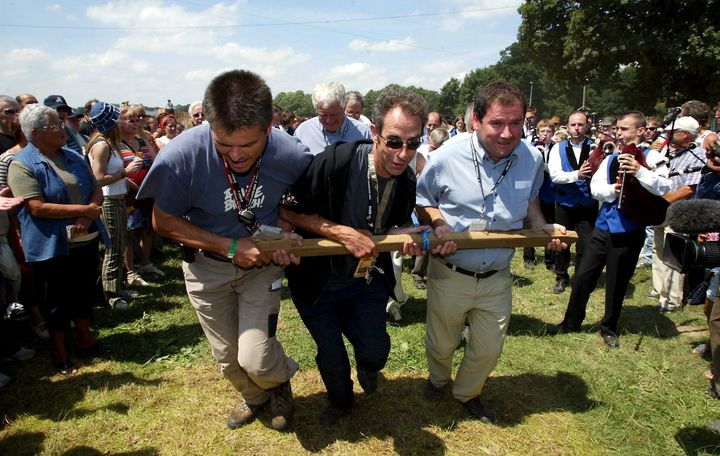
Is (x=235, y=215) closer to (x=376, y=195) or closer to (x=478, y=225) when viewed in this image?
(x=376, y=195)

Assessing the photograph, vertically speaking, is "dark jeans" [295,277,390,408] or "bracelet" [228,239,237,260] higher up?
"bracelet" [228,239,237,260]

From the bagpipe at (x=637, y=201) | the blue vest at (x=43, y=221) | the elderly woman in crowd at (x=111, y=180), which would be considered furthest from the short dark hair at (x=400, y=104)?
the elderly woman in crowd at (x=111, y=180)

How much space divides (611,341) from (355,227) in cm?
354

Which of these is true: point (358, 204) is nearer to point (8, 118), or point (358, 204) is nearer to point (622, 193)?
point (622, 193)

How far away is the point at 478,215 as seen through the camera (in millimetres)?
3428

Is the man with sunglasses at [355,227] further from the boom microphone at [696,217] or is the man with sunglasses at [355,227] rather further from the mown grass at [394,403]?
the boom microphone at [696,217]

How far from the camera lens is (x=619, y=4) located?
2748 cm

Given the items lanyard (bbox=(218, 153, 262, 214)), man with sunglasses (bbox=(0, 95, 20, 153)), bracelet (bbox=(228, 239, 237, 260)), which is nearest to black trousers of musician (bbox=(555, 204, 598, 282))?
lanyard (bbox=(218, 153, 262, 214))

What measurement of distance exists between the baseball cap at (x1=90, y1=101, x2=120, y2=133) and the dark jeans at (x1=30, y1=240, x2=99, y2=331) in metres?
1.77

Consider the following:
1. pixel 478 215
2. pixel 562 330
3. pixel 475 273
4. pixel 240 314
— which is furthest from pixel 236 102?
pixel 562 330

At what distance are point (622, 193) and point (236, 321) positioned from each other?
12.9ft

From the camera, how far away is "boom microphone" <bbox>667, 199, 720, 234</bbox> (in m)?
2.96

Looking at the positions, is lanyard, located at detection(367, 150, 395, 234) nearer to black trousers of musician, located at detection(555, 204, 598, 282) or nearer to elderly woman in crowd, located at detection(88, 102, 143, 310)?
elderly woman in crowd, located at detection(88, 102, 143, 310)

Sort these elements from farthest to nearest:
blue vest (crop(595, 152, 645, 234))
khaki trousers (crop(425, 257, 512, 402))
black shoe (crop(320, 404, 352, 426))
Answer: blue vest (crop(595, 152, 645, 234))
black shoe (crop(320, 404, 352, 426))
khaki trousers (crop(425, 257, 512, 402))
